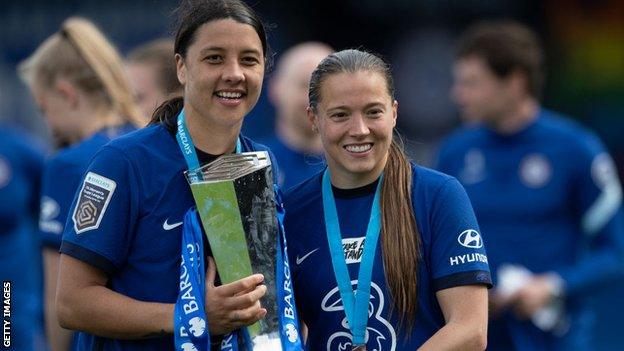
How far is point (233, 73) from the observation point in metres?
3.80

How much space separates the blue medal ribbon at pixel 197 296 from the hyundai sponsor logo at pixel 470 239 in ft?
1.73

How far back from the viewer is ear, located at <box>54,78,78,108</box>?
530 centimetres

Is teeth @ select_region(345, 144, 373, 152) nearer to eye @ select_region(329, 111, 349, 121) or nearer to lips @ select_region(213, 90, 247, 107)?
eye @ select_region(329, 111, 349, 121)

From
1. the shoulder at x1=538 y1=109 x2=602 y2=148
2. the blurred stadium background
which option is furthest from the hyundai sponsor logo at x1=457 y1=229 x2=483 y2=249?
the blurred stadium background

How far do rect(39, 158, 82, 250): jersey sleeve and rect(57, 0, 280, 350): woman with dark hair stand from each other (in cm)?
121

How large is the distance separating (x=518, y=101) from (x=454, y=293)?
3.38 meters

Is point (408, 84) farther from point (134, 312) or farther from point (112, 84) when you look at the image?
point (134, 312)

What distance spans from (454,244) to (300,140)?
3115 mm

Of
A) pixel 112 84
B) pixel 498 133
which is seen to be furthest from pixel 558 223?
pixel 112 84

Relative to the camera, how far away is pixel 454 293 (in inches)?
145

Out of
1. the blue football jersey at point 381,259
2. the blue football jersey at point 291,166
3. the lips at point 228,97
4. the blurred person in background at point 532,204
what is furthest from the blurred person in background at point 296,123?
the lips at point 228,97

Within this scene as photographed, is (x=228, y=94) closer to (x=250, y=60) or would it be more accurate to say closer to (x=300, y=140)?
(x=250, y=60)

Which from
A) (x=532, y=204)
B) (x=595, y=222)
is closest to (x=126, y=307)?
(x=532, y=204)

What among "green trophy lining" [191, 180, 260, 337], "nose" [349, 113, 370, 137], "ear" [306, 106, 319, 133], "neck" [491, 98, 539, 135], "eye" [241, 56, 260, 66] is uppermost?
"neck" [491, 98, 539, 135]
